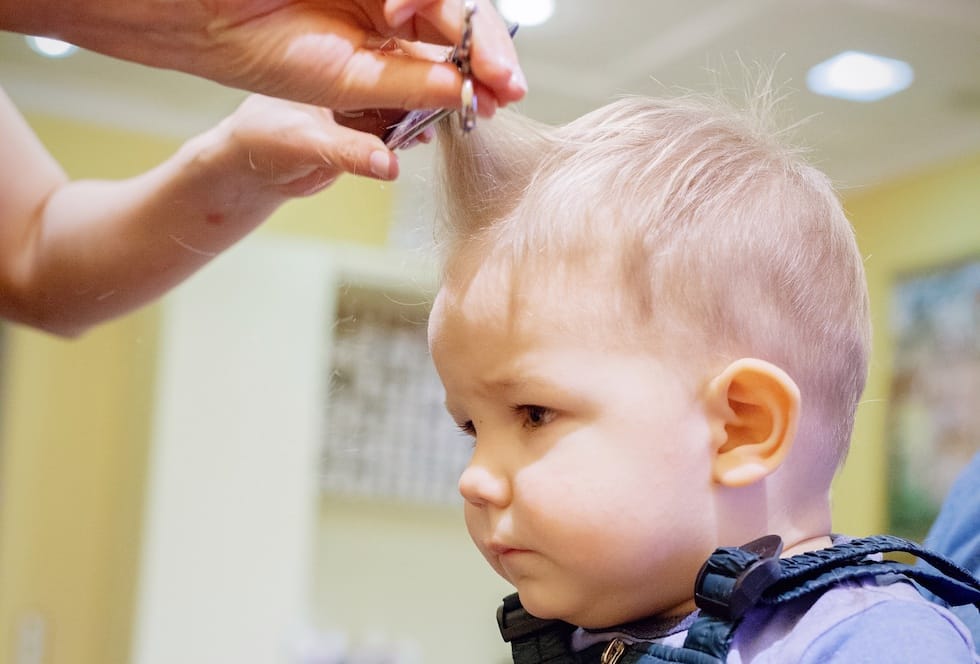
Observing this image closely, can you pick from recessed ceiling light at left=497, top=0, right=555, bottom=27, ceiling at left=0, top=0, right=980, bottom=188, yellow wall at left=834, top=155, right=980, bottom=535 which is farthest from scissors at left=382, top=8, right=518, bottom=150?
yellow wall at left=834, top=155, right=980, bottom=535

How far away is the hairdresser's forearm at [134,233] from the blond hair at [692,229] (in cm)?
15

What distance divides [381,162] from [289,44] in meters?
0.07

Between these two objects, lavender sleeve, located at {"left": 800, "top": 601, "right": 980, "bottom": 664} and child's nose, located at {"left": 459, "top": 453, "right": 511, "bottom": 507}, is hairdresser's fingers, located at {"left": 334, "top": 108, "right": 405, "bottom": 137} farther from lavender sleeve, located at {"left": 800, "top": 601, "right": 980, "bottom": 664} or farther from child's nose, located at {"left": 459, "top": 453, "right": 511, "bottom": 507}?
lavender sleeve, located at {"left": 800, "top": 601, "right": 980, "bottom": 664}

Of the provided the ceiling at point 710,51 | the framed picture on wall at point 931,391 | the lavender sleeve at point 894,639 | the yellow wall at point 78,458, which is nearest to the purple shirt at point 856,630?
the lavender sleeve at point 894,639

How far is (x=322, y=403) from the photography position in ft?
7.54

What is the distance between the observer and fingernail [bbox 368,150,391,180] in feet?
1.63

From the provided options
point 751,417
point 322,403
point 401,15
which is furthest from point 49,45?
point 322,403

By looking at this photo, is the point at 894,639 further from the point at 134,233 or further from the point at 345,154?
the point at 134,233

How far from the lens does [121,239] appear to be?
0.69m

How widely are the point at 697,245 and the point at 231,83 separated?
0.80 feet

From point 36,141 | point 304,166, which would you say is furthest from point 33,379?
point 304,166

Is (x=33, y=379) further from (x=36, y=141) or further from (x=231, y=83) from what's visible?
(x=231, y=83)

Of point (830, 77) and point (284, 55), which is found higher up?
point (830, 77)

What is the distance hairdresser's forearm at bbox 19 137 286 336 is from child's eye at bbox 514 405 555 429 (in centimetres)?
21
